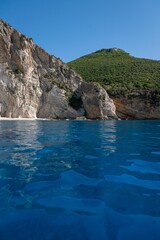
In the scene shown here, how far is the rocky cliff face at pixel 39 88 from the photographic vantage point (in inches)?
1773

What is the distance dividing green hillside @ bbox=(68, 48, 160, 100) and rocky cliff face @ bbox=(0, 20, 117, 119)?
28.1ft

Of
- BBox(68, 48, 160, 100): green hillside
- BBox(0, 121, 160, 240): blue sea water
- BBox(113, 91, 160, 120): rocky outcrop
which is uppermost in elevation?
BBox(68, 48, 160, 100): green hillside

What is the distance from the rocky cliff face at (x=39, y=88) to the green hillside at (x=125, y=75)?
28.1ft

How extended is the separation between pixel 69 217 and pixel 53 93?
48959 mm

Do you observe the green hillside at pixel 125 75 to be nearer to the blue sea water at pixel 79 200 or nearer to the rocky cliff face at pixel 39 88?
the rocky cliff face at pixel 39 88

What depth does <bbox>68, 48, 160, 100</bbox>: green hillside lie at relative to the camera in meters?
61.3

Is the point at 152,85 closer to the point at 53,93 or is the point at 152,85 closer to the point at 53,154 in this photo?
the point at 53,93

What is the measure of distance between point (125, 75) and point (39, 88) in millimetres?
32034

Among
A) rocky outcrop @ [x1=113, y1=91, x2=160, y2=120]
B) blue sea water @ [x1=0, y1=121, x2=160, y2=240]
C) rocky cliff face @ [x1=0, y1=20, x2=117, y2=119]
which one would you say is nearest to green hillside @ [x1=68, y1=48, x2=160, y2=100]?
rocky outcrop @ [x1=113, y1=91, x2=160, y2=120]

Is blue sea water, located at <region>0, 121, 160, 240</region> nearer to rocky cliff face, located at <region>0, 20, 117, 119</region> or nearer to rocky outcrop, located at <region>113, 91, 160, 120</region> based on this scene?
rocky cliff face, located at <region>0, 20, 117, 119</region>

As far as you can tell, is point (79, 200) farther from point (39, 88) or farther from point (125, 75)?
point (125, 75)

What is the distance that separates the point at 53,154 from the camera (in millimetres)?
9000

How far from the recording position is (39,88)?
169 feet

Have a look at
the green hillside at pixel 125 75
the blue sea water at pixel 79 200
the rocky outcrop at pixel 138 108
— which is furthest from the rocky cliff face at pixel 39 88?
the blue sea water at pixel 79 200
